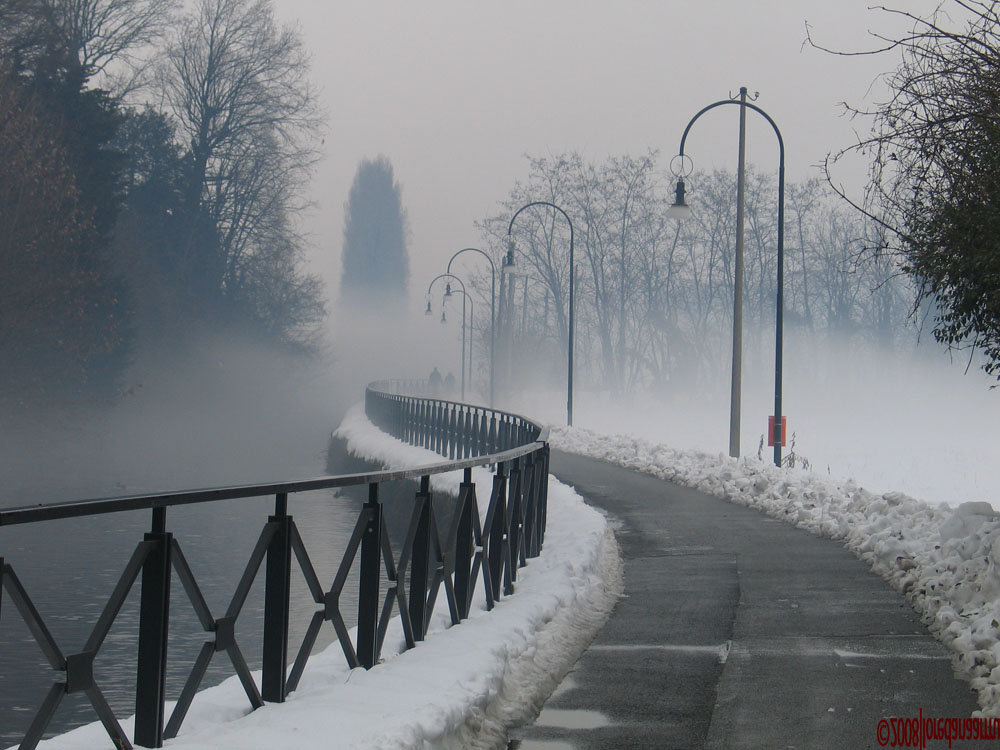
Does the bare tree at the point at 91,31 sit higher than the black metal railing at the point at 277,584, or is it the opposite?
the bare tree at the point at 91,31

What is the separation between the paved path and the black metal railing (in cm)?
98

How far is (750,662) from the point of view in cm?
737

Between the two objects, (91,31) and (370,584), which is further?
(91,31)

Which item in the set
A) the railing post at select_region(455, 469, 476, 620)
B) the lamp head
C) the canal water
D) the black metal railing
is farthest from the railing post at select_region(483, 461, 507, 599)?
the lamp head

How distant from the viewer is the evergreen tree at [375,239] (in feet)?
475

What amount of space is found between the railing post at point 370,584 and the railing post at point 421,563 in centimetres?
61

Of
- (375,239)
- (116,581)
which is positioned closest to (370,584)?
(116,581)

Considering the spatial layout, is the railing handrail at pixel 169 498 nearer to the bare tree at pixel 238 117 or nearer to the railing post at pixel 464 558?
the railing post at pixel 464 558

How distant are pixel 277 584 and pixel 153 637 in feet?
2.92

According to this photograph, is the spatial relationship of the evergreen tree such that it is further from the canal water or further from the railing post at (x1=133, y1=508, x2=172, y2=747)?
the railing post at (x1=133, y1=508, x2=172, y2=747)

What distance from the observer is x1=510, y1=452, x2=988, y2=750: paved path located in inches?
233

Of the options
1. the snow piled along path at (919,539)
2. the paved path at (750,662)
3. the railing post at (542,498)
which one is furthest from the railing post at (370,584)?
the railing post at (542,498)

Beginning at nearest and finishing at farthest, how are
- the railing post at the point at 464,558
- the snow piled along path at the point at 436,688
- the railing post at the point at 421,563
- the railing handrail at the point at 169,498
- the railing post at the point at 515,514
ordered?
the railing handrail at the point at 169,498 → the snow piled along path at the point at 436,688 → the railing post at the point at 421,563 → the railing post at the point at 464,558 → the railing post at the point at 515,514

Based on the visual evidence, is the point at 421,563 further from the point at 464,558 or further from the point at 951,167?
the point at 951,167
